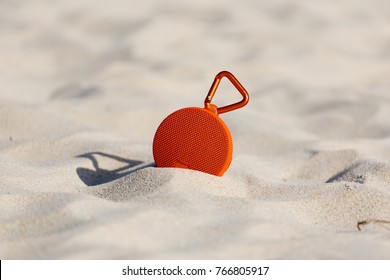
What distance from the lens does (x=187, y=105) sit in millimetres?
2936

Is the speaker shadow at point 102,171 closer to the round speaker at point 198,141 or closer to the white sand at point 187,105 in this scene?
the white sand at point 187,105

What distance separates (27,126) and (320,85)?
1.50m

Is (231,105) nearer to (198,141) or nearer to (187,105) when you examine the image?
(198,141)

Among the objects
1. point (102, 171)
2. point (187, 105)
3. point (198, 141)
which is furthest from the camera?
point (187, 105)

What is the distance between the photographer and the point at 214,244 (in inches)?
55.6

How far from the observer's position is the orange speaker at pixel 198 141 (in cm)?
178

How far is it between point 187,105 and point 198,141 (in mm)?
A: 1152

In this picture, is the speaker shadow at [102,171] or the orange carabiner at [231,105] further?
the speaker shadow at [102,171]

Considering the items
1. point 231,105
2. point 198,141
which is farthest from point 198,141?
point 231,105

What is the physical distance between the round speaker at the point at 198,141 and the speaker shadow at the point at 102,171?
223 mm

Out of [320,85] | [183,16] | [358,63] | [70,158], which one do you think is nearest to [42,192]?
[70,158]

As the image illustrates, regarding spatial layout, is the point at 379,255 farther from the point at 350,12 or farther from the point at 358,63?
the point at 350,12

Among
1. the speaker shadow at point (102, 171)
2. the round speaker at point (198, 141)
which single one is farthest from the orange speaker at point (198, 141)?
the speaker shadow at point (102, 171)
